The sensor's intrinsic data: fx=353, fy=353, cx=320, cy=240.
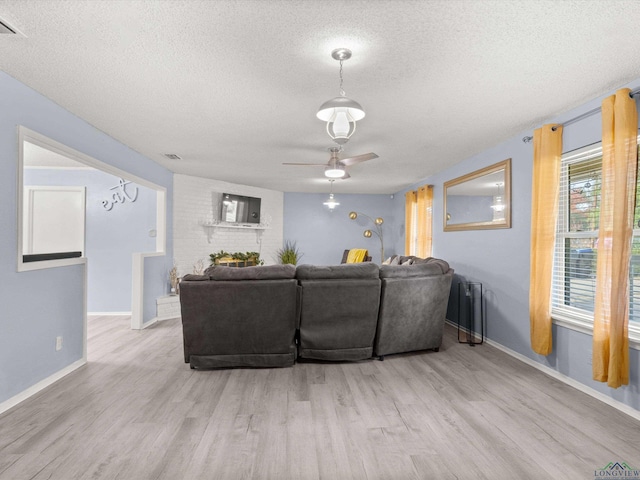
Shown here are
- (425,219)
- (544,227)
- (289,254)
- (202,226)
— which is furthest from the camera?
(289,254)

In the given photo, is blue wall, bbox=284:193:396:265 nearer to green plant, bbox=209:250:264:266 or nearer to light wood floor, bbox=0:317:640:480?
green plant, bbox=209:250:264:266

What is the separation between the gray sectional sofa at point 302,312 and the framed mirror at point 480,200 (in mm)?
1293

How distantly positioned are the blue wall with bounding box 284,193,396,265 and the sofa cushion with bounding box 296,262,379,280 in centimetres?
519

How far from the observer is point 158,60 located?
241cm

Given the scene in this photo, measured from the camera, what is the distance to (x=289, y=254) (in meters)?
8.40

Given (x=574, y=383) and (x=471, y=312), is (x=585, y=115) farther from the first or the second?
(x=471, y=312)

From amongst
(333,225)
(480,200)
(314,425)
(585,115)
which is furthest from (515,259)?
(333,225)

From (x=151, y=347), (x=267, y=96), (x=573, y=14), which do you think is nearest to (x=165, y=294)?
(x=151, y=347)

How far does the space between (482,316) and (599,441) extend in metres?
2.34

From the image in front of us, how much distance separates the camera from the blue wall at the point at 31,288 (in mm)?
2625

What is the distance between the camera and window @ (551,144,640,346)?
10.1ft

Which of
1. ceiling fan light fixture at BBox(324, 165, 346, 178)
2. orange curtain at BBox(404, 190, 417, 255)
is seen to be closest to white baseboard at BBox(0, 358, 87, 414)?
A: ceiling fan light fixture at BBox(324, 165, 346, 178)

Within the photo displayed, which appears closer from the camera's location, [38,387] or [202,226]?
[38,387]

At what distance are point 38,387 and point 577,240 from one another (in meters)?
4.87
